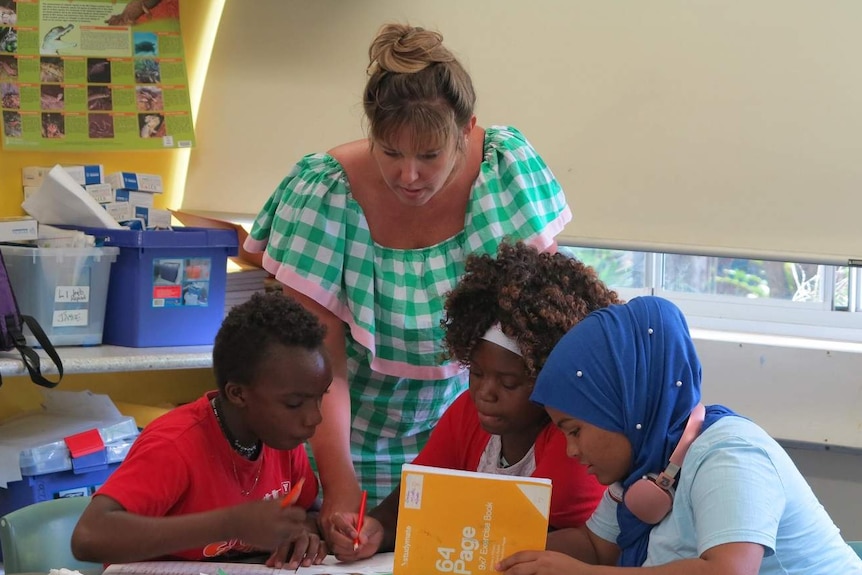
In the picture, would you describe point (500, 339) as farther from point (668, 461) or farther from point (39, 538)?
point (39, 538)

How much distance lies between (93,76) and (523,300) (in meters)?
1.90

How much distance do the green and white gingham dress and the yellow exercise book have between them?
0.44m

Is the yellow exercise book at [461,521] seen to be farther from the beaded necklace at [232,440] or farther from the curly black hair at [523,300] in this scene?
the beaded necklace at [232,440]

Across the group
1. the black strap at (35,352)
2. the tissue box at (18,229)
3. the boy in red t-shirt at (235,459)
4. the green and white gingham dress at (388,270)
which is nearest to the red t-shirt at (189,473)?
the boy in red t-shirt at (235,459)

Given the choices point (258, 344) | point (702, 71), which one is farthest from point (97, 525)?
point (702, 71)

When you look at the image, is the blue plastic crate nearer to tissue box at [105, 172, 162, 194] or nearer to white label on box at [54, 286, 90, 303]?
white label on box at [54, 286, 90, 303]

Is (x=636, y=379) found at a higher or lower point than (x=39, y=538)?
higher

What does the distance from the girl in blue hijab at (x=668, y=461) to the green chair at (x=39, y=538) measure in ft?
2.70

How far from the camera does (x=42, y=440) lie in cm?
256

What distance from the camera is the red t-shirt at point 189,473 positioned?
4.91 feet

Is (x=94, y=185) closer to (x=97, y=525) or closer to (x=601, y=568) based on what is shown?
(x=97, y=525)

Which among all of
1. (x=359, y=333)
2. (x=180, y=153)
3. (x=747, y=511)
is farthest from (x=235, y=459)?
(x=180, y=153)

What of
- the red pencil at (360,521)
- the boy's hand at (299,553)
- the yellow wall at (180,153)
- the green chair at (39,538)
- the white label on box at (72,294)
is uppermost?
the yellow wall at (180,153)

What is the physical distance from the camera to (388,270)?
182cm
